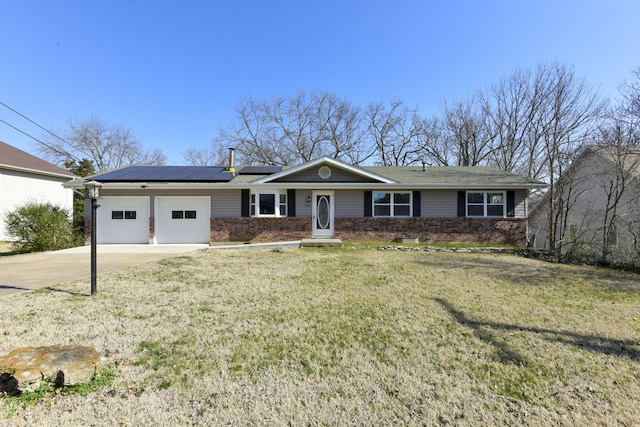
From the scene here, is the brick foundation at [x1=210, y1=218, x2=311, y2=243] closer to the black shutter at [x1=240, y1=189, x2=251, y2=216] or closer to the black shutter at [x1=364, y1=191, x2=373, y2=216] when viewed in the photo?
the black shutter at [x1=240, y1=189, x2=251, y2=216]

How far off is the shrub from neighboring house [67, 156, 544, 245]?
1.59 metres

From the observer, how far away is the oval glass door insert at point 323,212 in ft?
42.7

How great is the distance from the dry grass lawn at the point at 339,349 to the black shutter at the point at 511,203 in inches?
274

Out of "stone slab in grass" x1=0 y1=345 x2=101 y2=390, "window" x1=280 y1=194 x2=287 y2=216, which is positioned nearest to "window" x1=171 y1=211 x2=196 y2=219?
"window" x1=280 y1=194 x2=287 y2=216

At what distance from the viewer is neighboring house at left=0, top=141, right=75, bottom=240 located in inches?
642

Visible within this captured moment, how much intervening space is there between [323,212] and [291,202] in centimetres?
148

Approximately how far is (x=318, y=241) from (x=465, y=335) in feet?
27.2

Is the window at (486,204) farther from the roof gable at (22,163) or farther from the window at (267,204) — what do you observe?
the roof gable at (22,163)

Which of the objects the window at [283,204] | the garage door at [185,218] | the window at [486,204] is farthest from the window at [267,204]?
the window at [486,204]

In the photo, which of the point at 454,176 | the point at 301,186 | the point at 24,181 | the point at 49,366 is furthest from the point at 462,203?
the point at 24,181

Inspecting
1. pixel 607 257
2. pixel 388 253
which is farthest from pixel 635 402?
pixel 607 257

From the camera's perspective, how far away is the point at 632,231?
8.90 meters

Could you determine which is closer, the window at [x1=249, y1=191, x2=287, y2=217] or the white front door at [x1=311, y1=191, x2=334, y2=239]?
the window at [x1=249, y1=191, x2=287, y2=217]

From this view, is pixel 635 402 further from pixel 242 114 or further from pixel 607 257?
pixel 242 114
